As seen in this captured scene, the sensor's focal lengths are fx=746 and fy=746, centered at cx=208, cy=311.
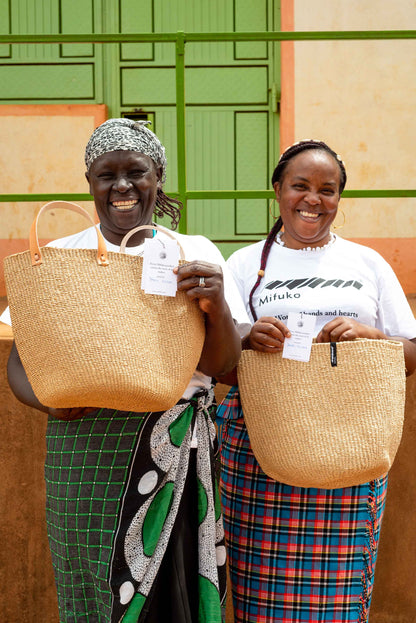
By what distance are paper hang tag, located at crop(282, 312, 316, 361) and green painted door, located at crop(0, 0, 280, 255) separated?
405 centimetres

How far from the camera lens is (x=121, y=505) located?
80.9 inches

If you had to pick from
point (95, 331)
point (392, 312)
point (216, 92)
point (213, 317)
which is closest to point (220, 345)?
point (213, 317)

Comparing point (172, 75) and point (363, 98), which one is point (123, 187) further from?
point (172, 75)

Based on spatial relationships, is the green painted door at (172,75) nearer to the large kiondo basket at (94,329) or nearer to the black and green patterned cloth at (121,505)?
the black and green patterned cloth at (121,505)

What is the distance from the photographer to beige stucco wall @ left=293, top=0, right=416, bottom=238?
5.66 meters

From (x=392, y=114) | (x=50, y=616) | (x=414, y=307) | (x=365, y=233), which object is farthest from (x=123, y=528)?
(x=392, y=114)

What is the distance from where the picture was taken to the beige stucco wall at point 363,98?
566 centimetres

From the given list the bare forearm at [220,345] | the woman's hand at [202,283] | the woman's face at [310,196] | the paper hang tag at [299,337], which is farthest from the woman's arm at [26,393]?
the woman's face at [310,196]

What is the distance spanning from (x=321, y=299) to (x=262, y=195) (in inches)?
37.7

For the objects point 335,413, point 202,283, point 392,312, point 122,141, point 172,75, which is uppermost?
point 172,75

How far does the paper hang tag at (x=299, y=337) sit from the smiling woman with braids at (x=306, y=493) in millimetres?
124

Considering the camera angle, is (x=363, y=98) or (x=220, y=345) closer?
(x=220, y=345)

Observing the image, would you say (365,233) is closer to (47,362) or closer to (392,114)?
(392,114)

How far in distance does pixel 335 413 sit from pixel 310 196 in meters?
0.68
